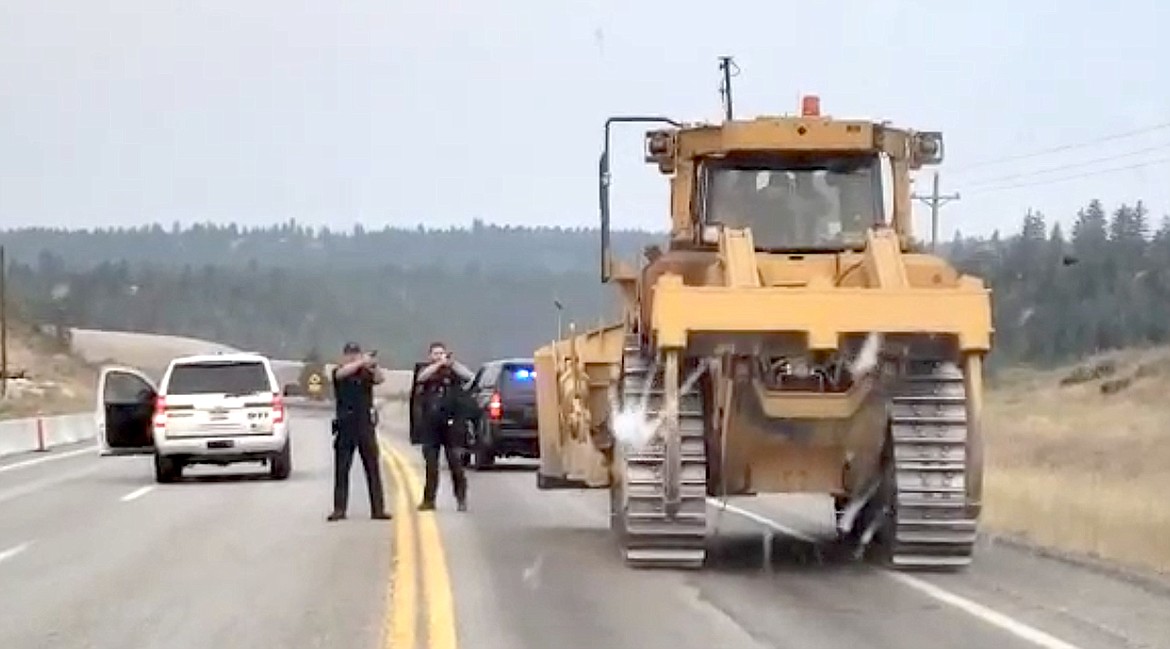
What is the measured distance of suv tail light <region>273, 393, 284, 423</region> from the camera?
100 ft

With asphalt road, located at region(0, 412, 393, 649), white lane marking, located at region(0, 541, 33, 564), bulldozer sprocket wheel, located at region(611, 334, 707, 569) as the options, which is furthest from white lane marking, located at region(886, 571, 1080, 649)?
white lane marking, located at region(0, 541, 33, 564)

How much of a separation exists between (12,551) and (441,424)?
17.6 ft

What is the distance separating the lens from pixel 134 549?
19.1 m

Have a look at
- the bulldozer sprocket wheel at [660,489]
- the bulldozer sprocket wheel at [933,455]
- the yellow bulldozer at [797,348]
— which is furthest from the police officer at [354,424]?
the bulldozer sprocket wheel at [933,455]

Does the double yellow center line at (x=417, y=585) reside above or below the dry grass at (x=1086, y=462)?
above

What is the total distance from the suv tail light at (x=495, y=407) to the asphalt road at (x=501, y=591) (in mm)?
9021

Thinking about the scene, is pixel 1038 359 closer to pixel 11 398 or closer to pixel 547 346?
pixel 11 398

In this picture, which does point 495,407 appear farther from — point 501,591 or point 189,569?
point 501,591

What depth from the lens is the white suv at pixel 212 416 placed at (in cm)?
3017

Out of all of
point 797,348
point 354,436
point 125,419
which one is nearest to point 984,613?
point 797,348

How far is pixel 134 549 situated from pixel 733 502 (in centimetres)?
765

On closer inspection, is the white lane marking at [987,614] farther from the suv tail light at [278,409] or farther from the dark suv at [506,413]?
the dark suv at [506,413]

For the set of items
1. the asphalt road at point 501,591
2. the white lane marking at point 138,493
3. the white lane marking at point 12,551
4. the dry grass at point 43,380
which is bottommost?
the dry grass at point 43,380

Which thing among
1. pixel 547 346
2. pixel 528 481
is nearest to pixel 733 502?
pixel 547 346
